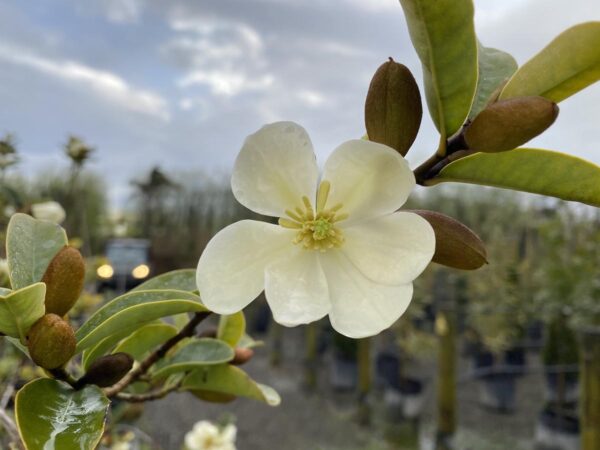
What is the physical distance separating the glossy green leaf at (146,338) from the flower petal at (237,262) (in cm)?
15

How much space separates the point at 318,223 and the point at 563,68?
7.2 inches

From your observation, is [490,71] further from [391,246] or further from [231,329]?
[231,329]

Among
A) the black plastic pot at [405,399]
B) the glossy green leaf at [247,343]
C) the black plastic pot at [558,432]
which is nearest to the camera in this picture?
the glossy green leaf at [247,343]

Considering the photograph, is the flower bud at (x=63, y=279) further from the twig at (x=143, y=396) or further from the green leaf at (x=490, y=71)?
the green leaf at (x=490, y=71)

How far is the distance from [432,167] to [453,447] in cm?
335

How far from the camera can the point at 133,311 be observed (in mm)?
386

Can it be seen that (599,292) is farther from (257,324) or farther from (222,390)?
(257,324)

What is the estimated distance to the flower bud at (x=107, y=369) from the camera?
40 centimetres

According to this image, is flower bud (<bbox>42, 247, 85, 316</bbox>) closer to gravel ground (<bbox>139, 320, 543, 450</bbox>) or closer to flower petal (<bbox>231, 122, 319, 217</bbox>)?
flower petal (<bbox>231, 122, 319, 217</bbox>)

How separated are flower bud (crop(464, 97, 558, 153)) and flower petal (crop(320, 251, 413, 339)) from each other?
10 cm

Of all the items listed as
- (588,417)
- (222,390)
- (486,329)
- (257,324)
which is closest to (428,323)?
(486,329)

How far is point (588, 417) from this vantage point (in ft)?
→ 7.52

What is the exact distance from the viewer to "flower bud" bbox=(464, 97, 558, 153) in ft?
1.11

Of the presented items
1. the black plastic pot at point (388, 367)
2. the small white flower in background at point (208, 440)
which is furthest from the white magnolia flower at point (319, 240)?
the black plastic pot at point (388, 367)
